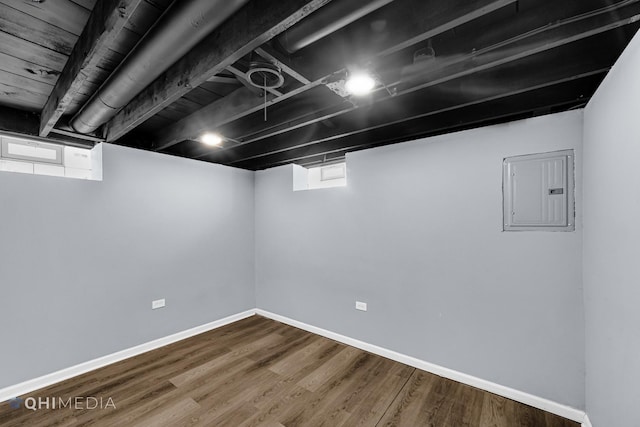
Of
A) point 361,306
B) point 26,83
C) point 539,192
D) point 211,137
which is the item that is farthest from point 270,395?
point 26,83

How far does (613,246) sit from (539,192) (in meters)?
0.74

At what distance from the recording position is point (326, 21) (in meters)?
1.22

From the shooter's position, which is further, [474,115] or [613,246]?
[474,115]

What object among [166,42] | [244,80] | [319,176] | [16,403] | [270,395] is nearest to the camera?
[166,42]

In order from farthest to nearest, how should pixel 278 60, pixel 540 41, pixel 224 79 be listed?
pixel 224 79, pixel 278 60, pixel 540 41

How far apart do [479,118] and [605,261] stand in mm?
1281

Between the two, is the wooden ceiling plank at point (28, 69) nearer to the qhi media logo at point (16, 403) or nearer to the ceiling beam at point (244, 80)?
the ceiling beam at point (244, 80)

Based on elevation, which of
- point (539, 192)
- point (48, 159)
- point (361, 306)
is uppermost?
point (48, 159)

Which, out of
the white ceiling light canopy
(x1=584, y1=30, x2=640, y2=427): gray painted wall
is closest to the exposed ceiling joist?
(x1=584, y1=30, x2=640, y2=427): gray painted wall

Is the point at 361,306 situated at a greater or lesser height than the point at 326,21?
lesser

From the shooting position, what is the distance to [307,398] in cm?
226

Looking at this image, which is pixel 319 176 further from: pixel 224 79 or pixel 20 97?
pixel 20 97

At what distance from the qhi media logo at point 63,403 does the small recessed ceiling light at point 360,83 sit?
295cm

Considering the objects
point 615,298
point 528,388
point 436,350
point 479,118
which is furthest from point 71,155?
point 528,388
